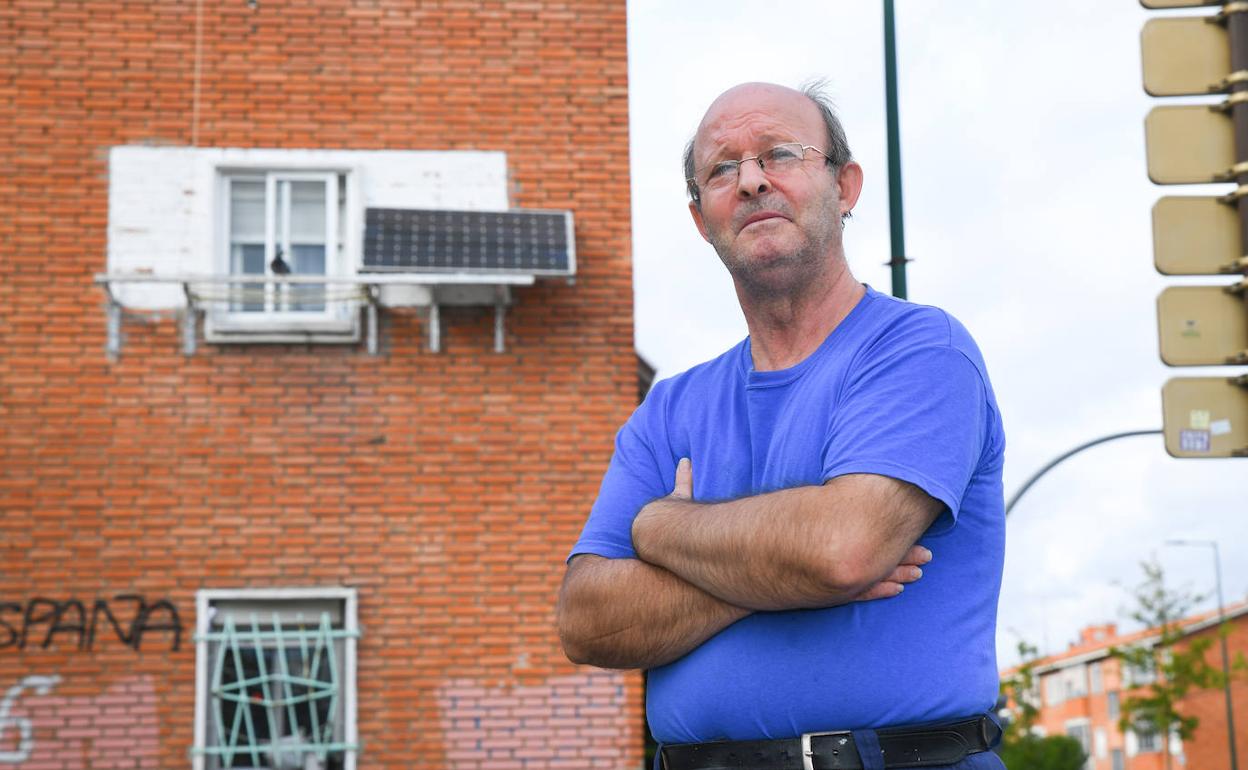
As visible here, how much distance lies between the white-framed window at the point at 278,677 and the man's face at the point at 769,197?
9542 mm

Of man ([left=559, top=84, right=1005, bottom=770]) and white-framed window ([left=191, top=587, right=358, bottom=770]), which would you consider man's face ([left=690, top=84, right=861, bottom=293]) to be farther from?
white-framed window ([left=191, top=587, right=358, bottom=770])

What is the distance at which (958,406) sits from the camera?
2.64 meters

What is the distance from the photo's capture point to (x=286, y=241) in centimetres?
1270

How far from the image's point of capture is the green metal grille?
11961 millimetres

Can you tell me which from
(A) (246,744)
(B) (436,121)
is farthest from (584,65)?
(A) (246,744)

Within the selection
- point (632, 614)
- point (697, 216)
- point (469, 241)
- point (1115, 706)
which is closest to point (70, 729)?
point (469, 241)

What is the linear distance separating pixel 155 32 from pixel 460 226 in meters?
3.23

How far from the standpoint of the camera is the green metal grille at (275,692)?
12.0m

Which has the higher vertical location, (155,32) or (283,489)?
(155,32)

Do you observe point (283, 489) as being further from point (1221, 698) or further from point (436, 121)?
point (1221, 698)

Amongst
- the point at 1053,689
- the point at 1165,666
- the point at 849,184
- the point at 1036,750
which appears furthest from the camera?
the point at 1053,689

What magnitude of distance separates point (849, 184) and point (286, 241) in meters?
10.1

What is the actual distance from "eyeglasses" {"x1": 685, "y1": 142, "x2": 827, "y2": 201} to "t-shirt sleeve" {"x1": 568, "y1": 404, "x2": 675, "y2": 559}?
530 millimetres

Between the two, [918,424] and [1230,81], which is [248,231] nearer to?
[1230,81]
